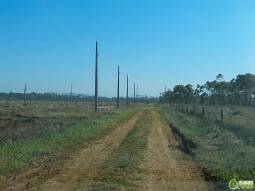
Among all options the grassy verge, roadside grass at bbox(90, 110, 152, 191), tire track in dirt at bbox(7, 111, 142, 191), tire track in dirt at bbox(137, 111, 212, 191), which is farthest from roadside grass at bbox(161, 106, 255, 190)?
the grassy verge

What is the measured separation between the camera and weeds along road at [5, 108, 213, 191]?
39.8 feet

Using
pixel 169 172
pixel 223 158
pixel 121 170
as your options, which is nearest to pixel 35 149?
pixel 121 170

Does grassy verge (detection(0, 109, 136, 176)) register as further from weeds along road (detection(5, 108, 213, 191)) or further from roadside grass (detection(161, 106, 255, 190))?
roadside grass (detection(161, 106, 255, 190))

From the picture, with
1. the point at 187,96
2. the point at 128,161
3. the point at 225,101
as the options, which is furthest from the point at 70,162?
the point at 187,96

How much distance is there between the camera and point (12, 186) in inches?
480

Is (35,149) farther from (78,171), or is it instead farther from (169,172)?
(169,172)

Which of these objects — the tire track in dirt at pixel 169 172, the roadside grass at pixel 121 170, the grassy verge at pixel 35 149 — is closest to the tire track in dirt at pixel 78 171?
the roadside grass at pixel 121 170

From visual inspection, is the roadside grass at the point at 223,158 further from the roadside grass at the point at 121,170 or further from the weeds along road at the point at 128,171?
the roadside grass at the point at 121,170

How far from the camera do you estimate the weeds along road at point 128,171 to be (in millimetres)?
12140

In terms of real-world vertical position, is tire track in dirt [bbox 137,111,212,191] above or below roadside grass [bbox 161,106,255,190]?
below

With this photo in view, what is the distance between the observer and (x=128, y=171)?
1423 centimetres

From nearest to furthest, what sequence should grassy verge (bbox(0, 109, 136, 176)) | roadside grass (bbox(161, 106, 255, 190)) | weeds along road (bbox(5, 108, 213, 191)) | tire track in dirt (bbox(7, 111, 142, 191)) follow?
tire track in dirt (bbox(7, 111, 142, 191)), weeds along road (bbox(5, 108, 213, 191)), roadside grass (bbox(161, 106, 255, 190)), grassy verge (bbox(0, 109, 136, 176))

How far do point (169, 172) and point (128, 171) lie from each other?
123cm

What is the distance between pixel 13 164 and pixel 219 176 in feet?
20.5
